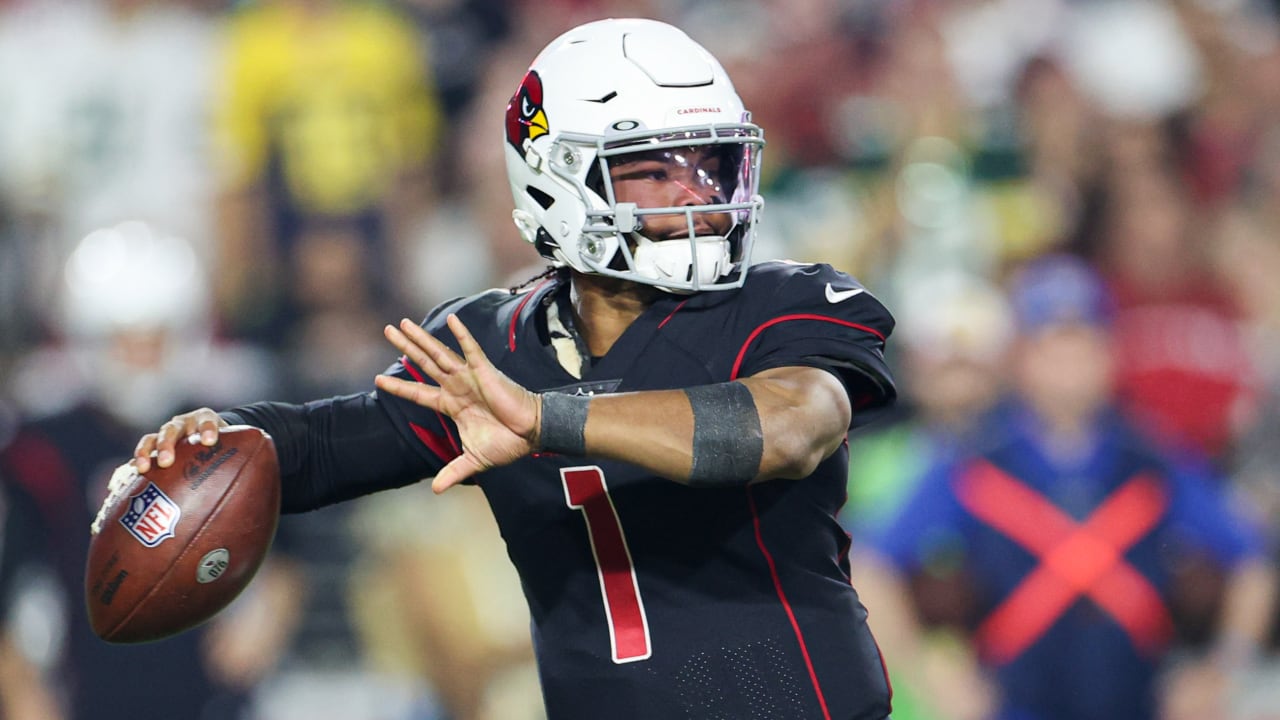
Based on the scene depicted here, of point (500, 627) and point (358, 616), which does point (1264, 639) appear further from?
point (358, 616)

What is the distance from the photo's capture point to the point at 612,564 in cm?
257

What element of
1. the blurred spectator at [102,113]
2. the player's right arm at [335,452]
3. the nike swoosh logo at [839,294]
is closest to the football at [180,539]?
the player's right arm at [335,452]

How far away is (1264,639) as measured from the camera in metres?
4.82

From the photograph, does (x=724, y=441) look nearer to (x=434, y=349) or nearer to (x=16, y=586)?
(x=434, y=349)

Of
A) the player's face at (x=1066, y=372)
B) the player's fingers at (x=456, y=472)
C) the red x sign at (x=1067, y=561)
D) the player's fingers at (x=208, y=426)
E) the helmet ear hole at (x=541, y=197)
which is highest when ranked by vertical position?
the helmet ear hole at (x=541, y=197)

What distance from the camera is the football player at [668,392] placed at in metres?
2.50

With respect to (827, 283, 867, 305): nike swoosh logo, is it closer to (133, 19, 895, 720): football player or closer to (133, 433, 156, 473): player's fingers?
(133, 19, 895, 720): football player

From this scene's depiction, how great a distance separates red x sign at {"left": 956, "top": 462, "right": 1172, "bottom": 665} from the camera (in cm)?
453

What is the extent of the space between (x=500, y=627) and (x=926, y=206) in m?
2.38

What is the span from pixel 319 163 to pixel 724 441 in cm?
483

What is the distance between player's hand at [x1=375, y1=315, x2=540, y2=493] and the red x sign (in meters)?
2.72

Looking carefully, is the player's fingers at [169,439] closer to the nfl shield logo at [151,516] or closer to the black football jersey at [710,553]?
the nfl shield logo at [151,516]

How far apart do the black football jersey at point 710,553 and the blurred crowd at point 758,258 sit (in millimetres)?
2088

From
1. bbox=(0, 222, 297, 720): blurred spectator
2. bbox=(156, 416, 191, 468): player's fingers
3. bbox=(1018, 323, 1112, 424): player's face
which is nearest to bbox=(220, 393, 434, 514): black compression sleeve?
bbox=(156, 416, 191, 468): player's fingers
